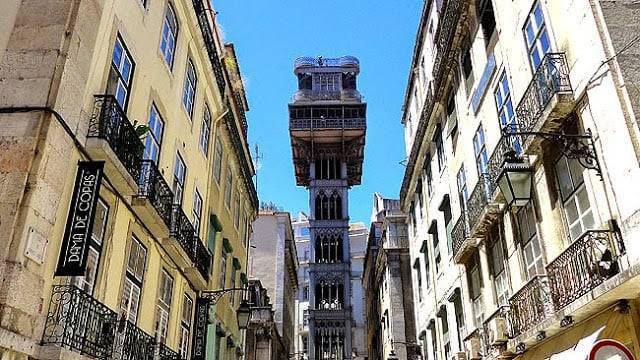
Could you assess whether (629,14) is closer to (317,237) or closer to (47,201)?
(47,201)

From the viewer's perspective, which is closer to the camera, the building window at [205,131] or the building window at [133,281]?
the building window at [133,281]

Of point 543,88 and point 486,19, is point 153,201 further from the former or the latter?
point 486,19

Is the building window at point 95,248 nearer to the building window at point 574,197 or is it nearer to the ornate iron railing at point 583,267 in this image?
the ornate iron railing at point 583,267

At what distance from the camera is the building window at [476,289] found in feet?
49.3

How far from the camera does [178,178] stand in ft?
46.5

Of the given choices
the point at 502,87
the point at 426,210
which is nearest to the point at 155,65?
the point at 502,87

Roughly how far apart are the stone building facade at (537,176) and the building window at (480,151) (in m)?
0.03

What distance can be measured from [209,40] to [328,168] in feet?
155

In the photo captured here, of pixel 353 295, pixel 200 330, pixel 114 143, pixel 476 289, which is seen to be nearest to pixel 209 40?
pixel 114 143

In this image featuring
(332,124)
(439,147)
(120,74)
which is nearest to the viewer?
(120,74)

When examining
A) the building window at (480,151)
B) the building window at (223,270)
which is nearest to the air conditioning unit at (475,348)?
the building window at (480,151)

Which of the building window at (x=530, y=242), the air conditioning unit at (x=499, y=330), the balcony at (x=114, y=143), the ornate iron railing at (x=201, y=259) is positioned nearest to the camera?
the balcony at (x=114, y=143)

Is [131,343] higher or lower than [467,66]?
lower

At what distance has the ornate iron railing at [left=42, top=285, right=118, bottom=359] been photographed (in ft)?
24.1
